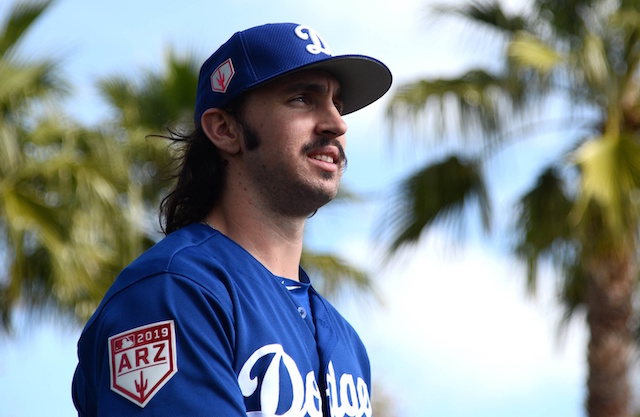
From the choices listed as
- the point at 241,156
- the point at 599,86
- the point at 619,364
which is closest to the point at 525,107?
the point at 599,86

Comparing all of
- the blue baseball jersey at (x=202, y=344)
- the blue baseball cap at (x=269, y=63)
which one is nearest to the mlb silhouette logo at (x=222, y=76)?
the blue baseball cap at (x=269, y=63)

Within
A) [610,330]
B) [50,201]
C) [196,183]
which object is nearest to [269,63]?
[196,183]

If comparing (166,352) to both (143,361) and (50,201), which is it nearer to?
(143,361)

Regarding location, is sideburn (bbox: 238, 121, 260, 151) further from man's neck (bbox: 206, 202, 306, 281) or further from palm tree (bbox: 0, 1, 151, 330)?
palm tree (bbox: 0, 1, 151, 330)

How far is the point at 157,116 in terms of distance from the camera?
10820 mm

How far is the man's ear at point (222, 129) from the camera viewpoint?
2666 mm

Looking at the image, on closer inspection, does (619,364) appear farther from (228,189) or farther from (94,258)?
(228,189)

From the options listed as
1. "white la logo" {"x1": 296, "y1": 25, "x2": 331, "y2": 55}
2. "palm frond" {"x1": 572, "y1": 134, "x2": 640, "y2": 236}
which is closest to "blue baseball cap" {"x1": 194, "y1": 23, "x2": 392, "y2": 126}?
"white la logo" {"x1": 296, "y1": 25, "x2": 331, "y2": 55}

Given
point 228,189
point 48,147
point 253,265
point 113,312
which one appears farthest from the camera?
point 48,147

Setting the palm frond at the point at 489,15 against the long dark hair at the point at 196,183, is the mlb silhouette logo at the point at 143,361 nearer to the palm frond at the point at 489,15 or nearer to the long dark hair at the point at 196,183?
the long dark hair at the point at 196,183

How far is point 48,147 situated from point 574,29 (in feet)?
17.5

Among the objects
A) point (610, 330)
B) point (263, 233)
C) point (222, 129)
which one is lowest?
point (263, 233)

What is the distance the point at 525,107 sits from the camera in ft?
34.5

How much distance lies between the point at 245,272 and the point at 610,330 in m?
8.08
